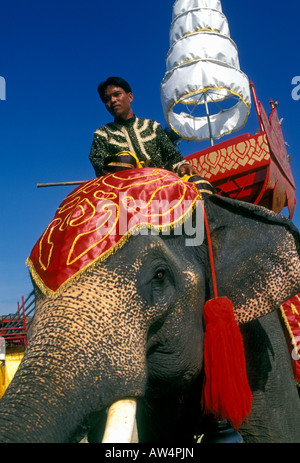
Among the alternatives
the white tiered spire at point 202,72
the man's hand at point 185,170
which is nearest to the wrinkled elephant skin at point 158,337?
the man's hand at point 185,170

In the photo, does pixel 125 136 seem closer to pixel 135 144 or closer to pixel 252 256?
pixel 135 144

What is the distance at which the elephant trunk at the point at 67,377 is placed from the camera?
1.08 m

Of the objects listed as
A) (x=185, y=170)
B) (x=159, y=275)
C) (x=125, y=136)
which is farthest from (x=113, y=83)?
(x=159, y=275)

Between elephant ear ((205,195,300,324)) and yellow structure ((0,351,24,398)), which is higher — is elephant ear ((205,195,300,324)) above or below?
below

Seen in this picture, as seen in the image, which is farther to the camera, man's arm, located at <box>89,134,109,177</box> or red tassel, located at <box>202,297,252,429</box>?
man's arm, located at <box>89,134,109,177</box>

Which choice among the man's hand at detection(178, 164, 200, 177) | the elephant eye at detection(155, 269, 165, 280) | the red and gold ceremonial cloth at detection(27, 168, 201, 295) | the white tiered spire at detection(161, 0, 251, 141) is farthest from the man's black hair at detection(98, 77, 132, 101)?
the white tiered spire at detection(161, 0, 251, 141)

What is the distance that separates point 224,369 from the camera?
1639 millimetres

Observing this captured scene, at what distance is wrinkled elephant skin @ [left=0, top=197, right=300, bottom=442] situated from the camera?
1.18m

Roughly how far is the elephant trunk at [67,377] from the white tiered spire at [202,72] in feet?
22.3

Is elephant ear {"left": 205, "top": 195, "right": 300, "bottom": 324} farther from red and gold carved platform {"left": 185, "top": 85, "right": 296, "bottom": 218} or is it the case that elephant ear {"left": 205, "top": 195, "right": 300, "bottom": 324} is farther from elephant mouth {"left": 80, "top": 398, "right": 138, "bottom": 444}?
red and gold carved platform {"left": 185, "top": 85, "right": 296, "bottom": 218}

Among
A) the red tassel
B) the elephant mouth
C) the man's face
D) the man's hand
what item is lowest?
the elephant mouth

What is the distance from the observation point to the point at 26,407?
1.10 metres
